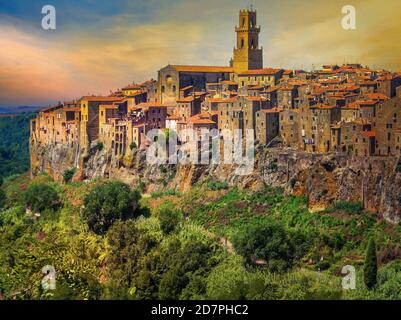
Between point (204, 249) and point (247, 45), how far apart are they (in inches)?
469

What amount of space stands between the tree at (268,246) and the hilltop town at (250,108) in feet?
11.6

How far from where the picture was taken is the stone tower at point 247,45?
3366 centimetres

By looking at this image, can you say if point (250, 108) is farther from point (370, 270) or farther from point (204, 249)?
point (370, 270)

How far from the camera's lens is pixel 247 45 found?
111 feet

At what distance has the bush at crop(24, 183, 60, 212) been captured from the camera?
30.8 meters

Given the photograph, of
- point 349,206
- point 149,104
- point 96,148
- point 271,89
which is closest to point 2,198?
point 96,148

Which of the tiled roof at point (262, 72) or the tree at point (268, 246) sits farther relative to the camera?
the tiled roof at point (262, 72)

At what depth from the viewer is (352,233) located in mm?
23641

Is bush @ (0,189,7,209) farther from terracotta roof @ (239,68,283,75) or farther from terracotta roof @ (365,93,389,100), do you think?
terracotta roof @ (365,93,389,100)

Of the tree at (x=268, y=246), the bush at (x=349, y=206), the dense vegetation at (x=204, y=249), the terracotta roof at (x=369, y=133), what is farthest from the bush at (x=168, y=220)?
the terracotta roof at (x=369, y=133)

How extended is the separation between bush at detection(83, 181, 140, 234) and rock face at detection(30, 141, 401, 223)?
150 cm

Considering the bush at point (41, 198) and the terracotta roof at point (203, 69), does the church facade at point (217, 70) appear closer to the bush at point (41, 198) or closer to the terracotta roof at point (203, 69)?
the terracotta roof at point (203, 69)
